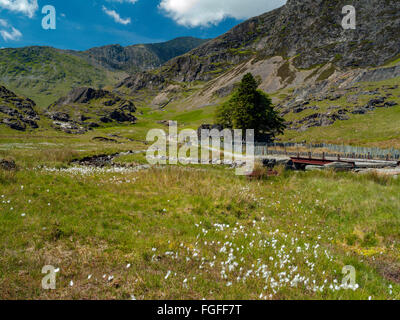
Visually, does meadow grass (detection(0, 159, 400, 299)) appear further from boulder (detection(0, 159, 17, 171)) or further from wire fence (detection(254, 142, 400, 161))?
wire fence (detection(254, 142, 400, 161))

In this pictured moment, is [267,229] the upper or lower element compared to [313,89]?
lower

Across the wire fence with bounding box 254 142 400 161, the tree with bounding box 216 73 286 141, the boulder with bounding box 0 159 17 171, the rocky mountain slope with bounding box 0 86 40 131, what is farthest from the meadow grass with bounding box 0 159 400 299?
the rocky mountain slope with bounding box 0 86 40 131

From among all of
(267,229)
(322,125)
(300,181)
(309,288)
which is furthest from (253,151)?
(322,125)

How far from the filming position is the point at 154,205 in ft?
30.8

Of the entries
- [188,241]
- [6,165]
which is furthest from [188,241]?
[6,165]

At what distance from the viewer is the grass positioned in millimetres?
4438

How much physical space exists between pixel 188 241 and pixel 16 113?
142056mm

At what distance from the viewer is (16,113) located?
10700 centimetres

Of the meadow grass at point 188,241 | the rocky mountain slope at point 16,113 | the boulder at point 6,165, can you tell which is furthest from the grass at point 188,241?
the rocky mountain slope at point 16,113

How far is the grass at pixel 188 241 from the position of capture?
444cm

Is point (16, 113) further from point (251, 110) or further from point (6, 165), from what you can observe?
point (6, 165)

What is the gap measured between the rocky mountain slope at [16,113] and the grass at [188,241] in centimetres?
11223

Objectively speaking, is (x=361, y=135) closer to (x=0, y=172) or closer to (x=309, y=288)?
(x=309, y=288)
